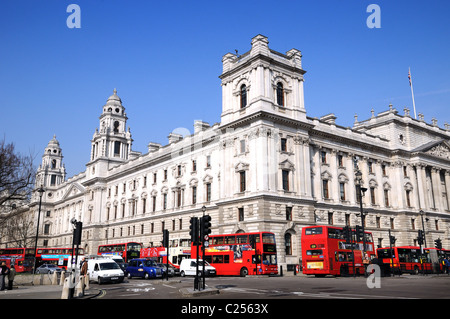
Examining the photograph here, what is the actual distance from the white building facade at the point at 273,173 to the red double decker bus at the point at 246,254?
483cm

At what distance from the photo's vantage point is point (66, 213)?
320 feet

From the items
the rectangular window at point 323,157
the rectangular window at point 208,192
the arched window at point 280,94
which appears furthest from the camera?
the rectangular window at point 208,192

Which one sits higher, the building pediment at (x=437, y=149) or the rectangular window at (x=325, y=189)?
the building pediment at (x=437, y=149)

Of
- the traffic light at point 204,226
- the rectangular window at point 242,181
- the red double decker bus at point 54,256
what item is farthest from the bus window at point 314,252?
the red double decker bus at point 54,256

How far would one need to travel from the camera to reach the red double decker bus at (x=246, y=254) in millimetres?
33812

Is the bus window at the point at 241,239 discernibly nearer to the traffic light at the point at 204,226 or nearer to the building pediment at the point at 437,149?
the traffic light at the point at 204,226

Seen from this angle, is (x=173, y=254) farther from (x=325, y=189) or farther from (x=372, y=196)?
(x=372, y=196)

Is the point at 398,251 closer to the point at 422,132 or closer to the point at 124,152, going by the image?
the point at 422,132

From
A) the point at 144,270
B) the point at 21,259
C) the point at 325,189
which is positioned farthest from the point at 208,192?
the point at 21,259

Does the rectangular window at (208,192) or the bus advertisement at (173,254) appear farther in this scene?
the rectangular window at (208,192)

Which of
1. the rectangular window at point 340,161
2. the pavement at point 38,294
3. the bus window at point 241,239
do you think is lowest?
the pavement at point 38,294

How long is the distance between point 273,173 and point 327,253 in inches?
502

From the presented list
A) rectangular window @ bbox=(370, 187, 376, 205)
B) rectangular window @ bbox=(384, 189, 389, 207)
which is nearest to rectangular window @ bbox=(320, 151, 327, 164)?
rectangular window @ bbox=(370, 187, 376, 205)
